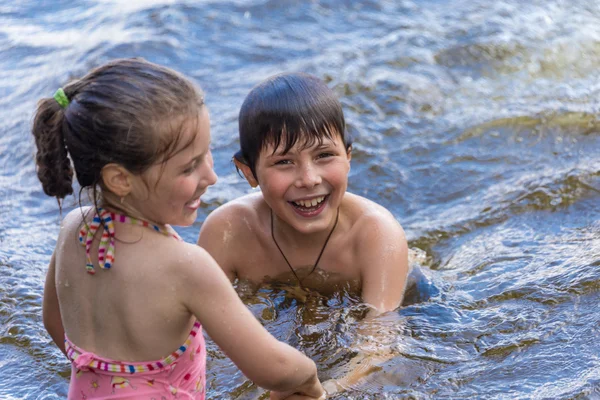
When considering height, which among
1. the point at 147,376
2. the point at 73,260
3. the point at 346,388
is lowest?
the point at 346,388

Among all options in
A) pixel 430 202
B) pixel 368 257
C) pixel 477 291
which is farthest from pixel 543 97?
pixel 368 257

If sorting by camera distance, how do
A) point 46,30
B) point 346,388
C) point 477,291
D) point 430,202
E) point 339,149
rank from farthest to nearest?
point 46,30
point 430,202
point 477,291
point 339,149
point 346,388

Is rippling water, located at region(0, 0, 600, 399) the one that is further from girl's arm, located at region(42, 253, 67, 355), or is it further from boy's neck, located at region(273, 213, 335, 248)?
girl's arm, located at region(42, 253, 67, 355)

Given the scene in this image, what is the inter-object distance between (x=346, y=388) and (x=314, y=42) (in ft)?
18.2

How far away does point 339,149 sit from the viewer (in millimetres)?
3588

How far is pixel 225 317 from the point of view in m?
2.36

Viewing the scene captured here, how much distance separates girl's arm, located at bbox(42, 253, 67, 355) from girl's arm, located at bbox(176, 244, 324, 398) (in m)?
0.58

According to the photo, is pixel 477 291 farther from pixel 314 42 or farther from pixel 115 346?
pixel 314 42

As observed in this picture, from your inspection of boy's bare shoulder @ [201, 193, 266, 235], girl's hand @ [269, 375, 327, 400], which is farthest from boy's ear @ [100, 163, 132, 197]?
boy's bare shoulder @ [201, 193, 266, 235]

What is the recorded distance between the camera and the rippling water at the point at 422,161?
11.5 ft

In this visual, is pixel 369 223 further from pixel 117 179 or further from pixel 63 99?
pixel 63 99

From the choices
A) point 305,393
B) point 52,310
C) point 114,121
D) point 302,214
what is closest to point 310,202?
point 302,214

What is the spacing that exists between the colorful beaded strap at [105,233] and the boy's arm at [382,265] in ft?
4.74

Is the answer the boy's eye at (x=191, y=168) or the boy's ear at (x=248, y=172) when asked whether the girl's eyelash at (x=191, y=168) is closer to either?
the boy's eye at (x=191, y=168)
